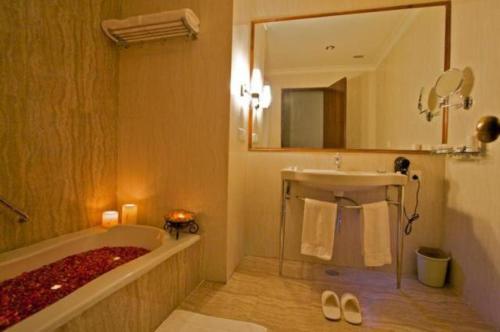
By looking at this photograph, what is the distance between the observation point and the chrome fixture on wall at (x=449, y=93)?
1.43 m

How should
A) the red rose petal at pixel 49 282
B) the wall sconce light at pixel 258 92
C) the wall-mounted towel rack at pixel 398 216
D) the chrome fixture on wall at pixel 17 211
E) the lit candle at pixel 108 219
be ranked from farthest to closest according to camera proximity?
the wall sconce light at pixel 258 92 → the lit candle at pixel 108 219 → the wall-mounted towel rack at pixel 398 216 → the chrome fixture on wall at pixel 17 211 → the red rose petal at pixel 49 282

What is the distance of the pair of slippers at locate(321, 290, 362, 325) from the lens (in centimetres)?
121

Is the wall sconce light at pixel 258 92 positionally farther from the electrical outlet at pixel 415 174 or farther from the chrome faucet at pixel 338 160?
the electrical outlet at pixel 415 174

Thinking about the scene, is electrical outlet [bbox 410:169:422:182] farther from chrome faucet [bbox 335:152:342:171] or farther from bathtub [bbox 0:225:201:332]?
bathtub [bbox 0:225:201:332]

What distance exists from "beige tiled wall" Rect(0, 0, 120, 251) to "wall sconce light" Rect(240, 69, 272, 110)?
101 cm

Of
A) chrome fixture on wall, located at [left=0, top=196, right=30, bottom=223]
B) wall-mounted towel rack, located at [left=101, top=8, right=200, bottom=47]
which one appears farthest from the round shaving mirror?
chrome fixture on wall, located at [left=0, top=196, right=30, bottom=223]

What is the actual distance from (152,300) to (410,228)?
69.1 inches

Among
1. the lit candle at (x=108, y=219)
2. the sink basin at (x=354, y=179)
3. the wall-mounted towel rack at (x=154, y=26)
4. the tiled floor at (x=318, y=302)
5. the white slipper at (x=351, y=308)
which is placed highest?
the wall-mounted towel rack at (x=154, y=26)

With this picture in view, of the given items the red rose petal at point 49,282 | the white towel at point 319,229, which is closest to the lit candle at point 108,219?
the red rose petal at point 49,282

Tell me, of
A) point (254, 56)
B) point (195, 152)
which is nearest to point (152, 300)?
point (195, 152)

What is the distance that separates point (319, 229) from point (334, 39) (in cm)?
150

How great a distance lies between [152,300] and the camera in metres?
1.08

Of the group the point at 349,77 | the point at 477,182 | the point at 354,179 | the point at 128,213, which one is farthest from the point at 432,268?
the point at 128,213

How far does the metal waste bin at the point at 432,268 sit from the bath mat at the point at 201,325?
3.96 feet
